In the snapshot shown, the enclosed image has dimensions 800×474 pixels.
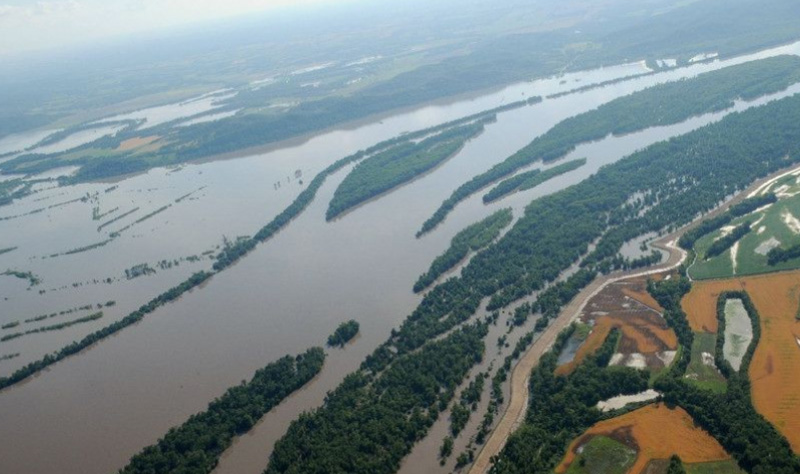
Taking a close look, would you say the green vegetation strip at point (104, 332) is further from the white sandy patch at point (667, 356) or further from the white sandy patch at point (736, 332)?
the white sandy patch at point (736, 332)

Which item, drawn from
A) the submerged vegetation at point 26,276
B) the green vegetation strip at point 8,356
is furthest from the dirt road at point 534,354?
the submerged vegetation at point 26,276

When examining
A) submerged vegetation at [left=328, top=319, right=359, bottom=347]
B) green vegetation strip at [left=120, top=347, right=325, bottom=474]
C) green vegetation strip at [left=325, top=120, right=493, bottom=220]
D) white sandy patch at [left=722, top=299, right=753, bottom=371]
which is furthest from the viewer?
green vegetation strip at [left=325, top=120, right=493, bottom=220]

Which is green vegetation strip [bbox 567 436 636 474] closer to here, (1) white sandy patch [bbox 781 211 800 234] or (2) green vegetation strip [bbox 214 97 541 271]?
(1) white sandy patch [bbox 781 211 800 234]

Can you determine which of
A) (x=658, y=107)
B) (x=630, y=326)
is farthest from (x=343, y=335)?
(x=658, y=107)

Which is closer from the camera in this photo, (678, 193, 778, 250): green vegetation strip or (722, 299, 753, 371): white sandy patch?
(722, 299, 753, 371): white sandy patch

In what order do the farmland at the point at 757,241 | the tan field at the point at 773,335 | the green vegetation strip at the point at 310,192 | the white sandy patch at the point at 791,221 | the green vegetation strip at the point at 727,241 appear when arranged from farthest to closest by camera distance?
1. the green vegetation strip at the point at 310,192
2. the white sandy patch at the point at 791,221
3. the green vegetation strip at the point at 727,241
4. the farmland at the point at 757,241
5. the tan field at the point at 773,335

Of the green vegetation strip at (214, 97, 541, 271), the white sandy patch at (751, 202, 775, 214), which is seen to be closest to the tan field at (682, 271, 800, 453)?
the white sandy patch at (751, 202, 775, 214)

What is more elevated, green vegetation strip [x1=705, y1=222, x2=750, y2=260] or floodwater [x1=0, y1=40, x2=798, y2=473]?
floodwater [x1=0, y1=40, x2=798, y2=473]
